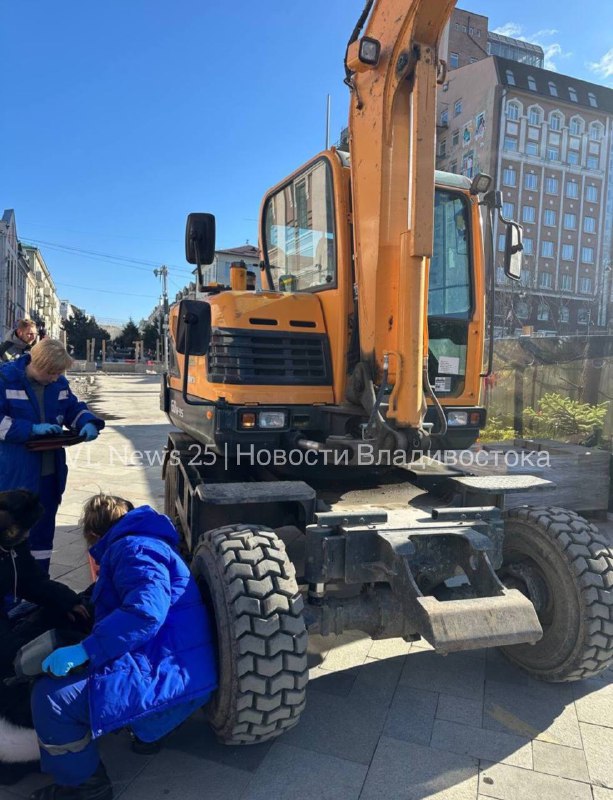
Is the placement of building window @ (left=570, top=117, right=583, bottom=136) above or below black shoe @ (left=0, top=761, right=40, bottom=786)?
above

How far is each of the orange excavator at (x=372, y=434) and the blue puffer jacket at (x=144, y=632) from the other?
0.14m

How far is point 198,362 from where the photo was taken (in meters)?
4.07

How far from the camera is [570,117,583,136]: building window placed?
177 feet

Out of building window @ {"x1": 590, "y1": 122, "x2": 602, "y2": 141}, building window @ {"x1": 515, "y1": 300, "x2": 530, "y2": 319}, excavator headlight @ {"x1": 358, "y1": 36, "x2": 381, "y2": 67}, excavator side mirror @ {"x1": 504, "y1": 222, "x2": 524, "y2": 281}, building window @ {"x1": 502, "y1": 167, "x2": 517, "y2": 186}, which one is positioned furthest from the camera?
A: building window @ {"x1": 590, "y1": 122, "x2": 602, "y2": 141}

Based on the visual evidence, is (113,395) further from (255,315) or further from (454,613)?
(454,613)

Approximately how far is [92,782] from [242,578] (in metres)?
0.97

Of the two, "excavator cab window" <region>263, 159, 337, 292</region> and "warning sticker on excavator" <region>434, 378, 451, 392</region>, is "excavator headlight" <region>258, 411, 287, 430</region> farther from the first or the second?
"warning sticker on excavator" <region>434, 378, 451, 392</region>

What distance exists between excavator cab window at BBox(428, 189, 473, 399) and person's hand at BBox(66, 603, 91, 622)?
8.35 ft

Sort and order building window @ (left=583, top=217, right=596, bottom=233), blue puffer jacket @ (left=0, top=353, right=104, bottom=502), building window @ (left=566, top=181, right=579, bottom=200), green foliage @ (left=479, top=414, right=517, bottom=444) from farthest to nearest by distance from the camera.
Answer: building window @ (left=583, top=217, right=596, bottom=233) < building window @ (left=566, top=181, right=579, bottom=200) < green foliage @ (left=479, top=414, right=517, bottom=444) < blue puffer jacket @ (left=0, top=353, right=104, bottom=502)

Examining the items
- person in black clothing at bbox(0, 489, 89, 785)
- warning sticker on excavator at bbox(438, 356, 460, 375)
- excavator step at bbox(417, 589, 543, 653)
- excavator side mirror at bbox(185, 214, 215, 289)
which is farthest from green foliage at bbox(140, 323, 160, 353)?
excavator step at bbox(417, 589, 543, 653)

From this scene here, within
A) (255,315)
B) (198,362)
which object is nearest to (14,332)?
(198,362)

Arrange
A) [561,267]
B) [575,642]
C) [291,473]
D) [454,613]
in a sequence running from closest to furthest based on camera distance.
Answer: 1. [454,613]
2. [575,642]
3. [291,473]
4. [561,267]

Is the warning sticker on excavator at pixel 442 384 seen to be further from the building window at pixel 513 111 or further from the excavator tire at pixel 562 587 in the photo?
the building window at pixel 513 111

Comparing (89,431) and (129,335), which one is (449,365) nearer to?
(89,431)
